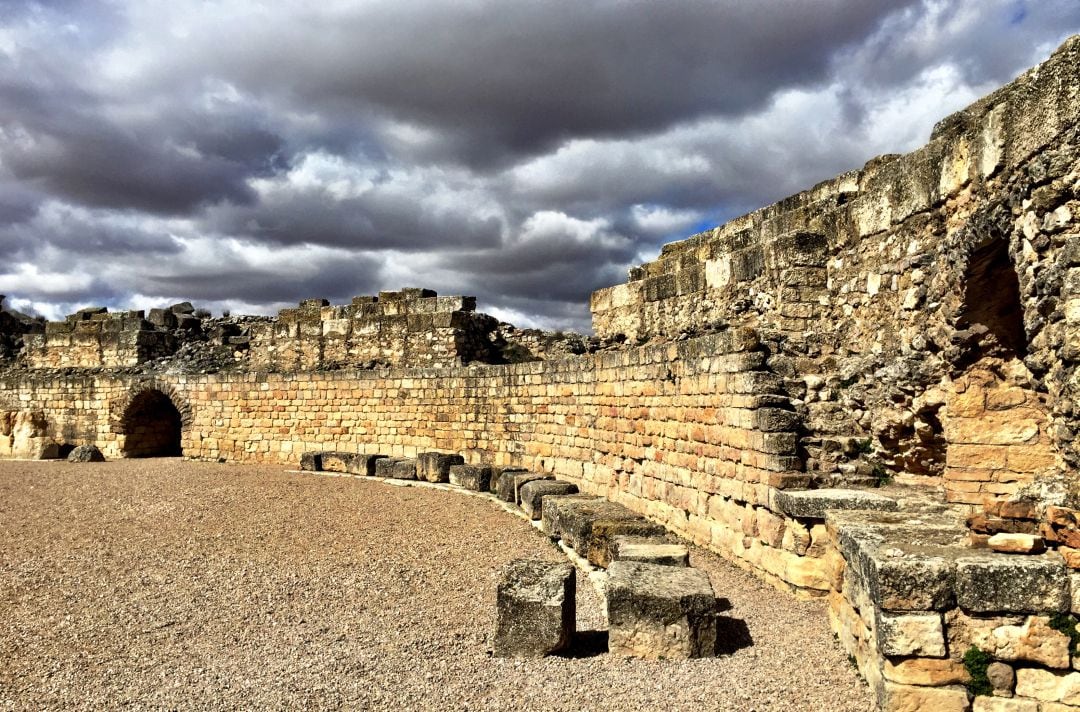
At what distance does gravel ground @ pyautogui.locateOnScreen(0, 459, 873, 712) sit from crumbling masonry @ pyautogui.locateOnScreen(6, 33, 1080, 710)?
0.71m

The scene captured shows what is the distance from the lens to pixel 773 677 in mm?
4781

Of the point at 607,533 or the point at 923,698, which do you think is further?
the point at 607,533

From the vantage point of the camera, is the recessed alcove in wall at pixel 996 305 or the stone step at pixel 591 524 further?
the stone step at pixel 591 524

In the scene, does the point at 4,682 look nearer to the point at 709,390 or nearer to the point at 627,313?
the point at 709,390

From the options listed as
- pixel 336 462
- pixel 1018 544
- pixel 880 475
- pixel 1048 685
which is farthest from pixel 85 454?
pixel 1048 685

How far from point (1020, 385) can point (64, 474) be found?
16.4m

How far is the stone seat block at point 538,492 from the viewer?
10570 mm

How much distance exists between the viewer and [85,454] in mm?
18234

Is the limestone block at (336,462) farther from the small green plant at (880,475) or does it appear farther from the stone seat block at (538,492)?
the small green plant at (880,475)

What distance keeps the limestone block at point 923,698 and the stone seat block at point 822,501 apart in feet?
6.60

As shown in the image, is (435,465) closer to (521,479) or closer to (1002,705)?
(521,479)

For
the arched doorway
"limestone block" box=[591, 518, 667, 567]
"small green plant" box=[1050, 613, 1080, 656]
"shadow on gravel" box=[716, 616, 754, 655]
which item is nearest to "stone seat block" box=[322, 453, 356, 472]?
the arched doorway

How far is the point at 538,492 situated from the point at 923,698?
7.10 metres

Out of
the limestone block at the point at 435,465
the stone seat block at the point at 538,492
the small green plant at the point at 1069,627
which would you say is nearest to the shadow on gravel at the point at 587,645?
the small green plant at the point at 1069,627
